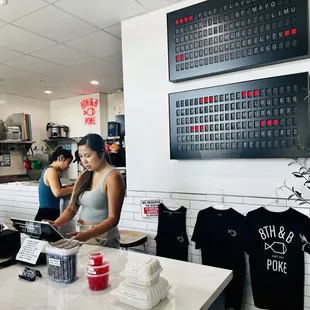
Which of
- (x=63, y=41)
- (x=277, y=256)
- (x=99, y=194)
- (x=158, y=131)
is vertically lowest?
(x=277, y=256)

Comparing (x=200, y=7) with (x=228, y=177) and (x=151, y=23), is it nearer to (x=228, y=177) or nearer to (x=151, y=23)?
(x=151, y=23)

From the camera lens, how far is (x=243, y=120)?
2.10 metres

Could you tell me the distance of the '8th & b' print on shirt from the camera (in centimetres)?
195

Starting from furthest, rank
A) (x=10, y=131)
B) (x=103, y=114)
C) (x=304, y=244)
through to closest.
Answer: (x=103, y=114)
(x=10, y=131)
(x=304, y=244)

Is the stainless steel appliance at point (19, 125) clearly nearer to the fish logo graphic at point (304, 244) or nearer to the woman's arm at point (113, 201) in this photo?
the woman's arm at point (113, 201)

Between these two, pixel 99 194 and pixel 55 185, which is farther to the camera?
pixel 55 185

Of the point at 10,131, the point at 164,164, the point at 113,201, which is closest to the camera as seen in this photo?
the point at 113,201

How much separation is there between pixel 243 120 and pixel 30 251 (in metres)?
1.62

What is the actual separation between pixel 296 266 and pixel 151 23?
2272 mm

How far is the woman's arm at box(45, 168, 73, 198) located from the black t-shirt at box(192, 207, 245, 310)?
146 centimetres

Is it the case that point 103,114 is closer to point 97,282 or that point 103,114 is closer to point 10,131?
point 10,131

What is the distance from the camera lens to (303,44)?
1.84 metres

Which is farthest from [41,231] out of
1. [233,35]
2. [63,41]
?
[63,41]

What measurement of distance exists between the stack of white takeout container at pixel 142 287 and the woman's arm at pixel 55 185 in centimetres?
206
